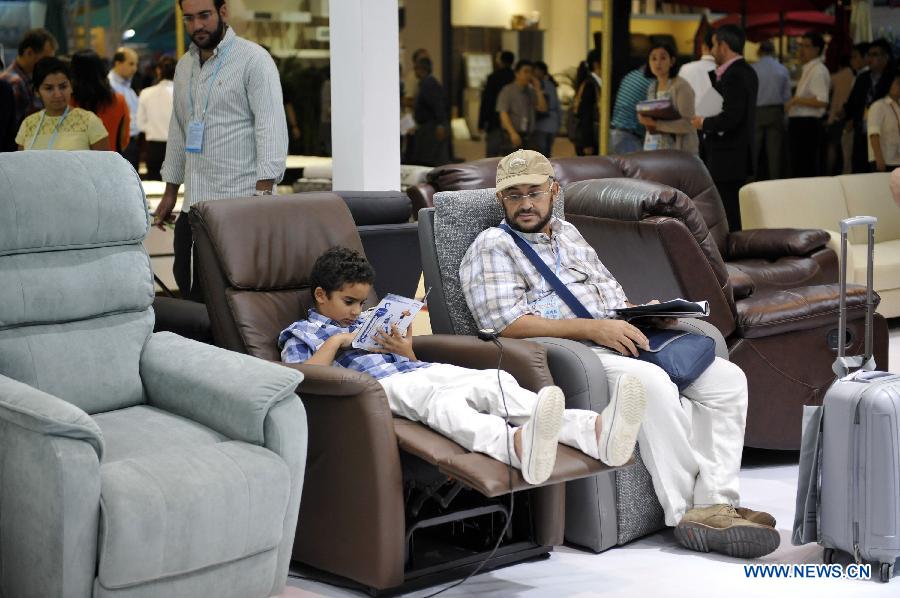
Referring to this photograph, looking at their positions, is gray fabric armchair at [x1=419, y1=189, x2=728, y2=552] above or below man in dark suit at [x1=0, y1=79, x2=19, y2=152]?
below

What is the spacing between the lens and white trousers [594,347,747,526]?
3723mm

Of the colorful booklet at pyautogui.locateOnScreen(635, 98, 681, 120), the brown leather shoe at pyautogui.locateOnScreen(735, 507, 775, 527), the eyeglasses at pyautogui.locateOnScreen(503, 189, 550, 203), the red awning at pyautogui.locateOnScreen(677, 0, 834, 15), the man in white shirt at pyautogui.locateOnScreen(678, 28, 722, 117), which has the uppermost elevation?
the red awning at pyautogui.locateOnScreen(677, 0, 834, 15)

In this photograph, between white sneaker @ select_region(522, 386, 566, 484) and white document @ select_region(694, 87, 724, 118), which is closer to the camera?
white sneaker @ select_region(522, 386, 566, 484)

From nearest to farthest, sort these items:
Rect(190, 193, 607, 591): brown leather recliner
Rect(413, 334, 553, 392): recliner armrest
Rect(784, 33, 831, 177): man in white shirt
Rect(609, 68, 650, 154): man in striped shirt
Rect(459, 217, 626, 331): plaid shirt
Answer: Rect(190, 193, 607, 591): brown leather recliner < Rect(413, 334, 553, 392): recliner armrest < Rect(459, 217, 626, 331): plaid shirt < Rect(609, 68, 650, 154): man in striped shirt < Rect(784, 33, 831, 177): man in white shirt

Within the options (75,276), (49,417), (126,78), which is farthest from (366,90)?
(126,78)

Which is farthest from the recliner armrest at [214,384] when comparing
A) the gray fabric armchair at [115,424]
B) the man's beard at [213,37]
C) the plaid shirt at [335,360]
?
the man's beard at [213,37]

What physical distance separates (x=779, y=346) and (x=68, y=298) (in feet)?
8.23

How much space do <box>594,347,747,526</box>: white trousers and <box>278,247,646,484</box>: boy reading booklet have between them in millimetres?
470

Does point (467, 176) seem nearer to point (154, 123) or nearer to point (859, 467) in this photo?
point (859, 467)

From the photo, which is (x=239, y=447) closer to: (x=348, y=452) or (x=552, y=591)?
(x=348, y=452)

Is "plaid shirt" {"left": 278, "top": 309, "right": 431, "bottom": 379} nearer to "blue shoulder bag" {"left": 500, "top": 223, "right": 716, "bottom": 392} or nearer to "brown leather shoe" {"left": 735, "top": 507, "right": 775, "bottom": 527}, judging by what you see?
"blue shoulder bag" {"left": 500, "top": 223, "right": 716, "bottom": 392}

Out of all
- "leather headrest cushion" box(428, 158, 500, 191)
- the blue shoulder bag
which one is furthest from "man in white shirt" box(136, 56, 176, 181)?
the blue shoulder bag

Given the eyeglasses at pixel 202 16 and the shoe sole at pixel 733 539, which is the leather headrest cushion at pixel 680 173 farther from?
the shoe sole at pixel 733 539

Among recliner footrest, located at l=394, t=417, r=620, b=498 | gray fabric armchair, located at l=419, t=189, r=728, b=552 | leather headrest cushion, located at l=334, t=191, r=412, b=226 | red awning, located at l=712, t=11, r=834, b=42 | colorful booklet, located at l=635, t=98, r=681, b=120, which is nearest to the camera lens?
recliner footrest, located at l=394, t=417, r=620, b=498
